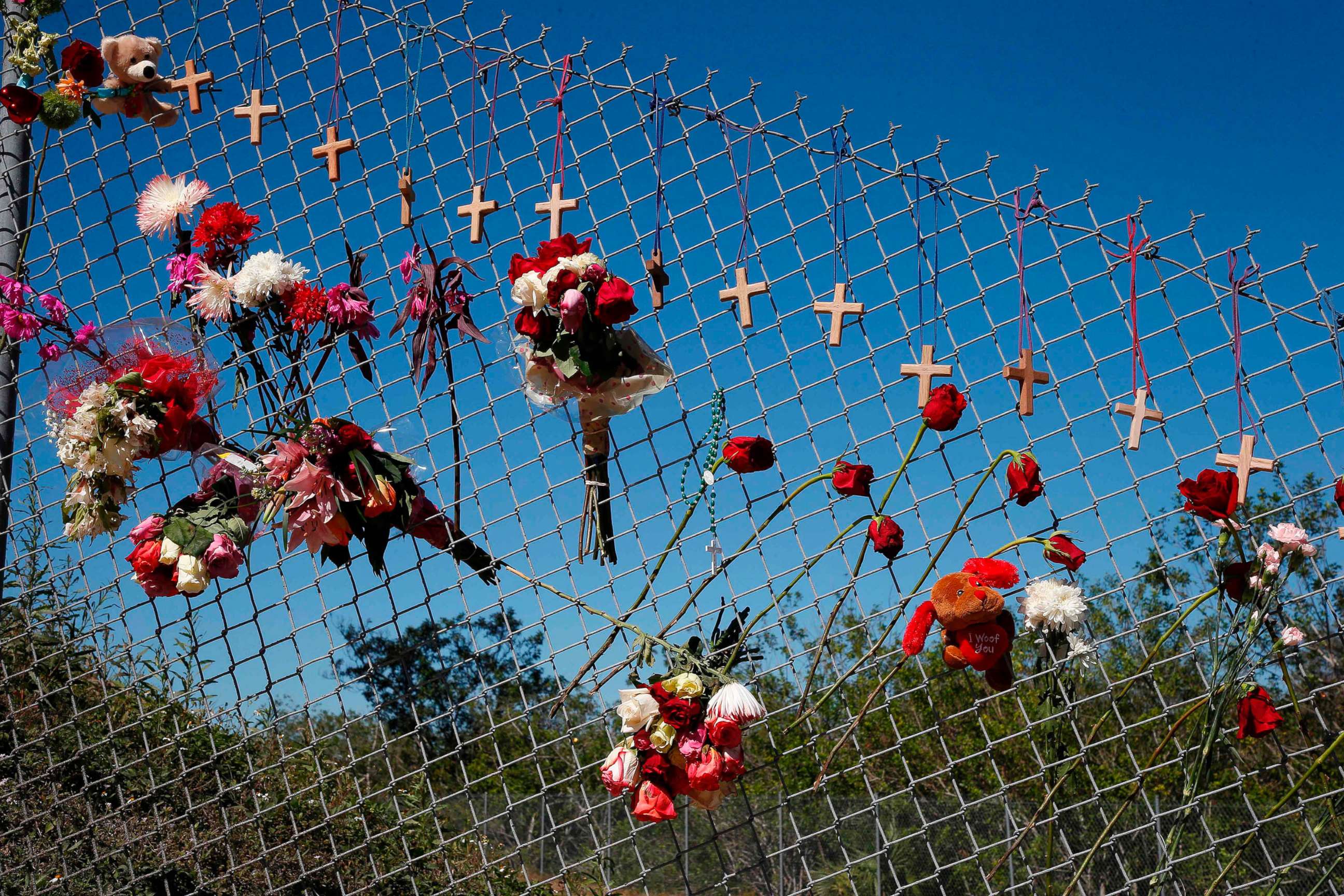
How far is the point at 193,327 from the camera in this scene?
1951 millimetres

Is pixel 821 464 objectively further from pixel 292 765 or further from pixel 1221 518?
pixel 292 765

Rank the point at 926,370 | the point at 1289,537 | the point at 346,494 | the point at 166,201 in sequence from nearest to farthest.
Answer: the point at 1289,537 < the point at 926,370 < the point at 346,494 < the point at 166,201

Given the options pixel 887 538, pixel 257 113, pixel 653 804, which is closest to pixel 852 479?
pixel 887 538

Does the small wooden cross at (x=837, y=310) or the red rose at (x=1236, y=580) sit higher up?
the small wooden cross at (x=837, y=310)

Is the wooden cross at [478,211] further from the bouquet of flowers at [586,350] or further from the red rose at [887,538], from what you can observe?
the red rose at [887,538]

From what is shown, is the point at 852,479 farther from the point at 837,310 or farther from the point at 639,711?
the point at 639,711

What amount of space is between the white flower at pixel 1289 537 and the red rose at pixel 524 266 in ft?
3.53

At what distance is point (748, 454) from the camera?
1591 millimetres

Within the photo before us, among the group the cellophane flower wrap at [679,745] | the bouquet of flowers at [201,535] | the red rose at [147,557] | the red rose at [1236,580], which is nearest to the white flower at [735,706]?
the cellophane flower wrap at [679,745]

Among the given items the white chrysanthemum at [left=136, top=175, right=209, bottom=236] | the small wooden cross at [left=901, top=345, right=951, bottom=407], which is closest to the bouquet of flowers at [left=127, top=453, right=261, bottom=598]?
the white chrysanthemum at [left=136, top=175, right=209, bottom=236]

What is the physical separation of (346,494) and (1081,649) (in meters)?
1.10

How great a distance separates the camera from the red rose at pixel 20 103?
7.05 ft

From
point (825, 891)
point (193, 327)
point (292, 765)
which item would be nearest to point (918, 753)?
point (825, 891)

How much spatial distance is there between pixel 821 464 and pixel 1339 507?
69 centimetres
